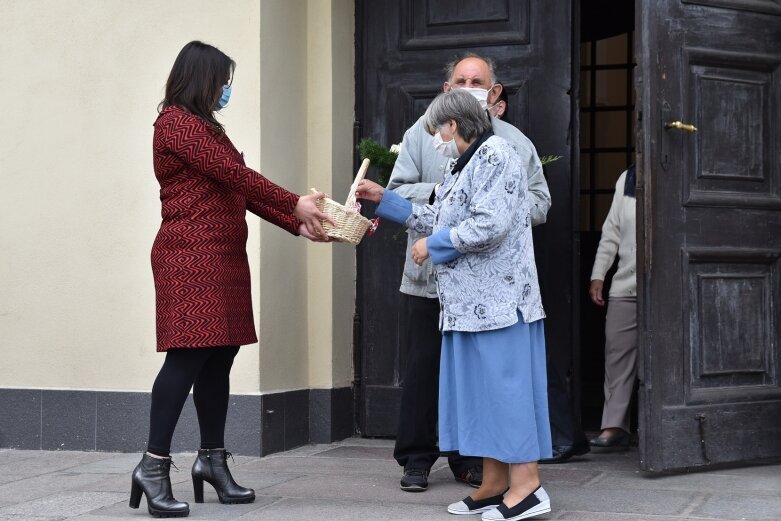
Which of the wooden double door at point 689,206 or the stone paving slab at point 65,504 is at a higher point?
the wooden double door at point 689,206

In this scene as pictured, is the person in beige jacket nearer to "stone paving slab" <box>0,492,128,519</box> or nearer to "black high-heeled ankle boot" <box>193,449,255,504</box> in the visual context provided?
"black high-heeled ankle boot" <box>193,449,255,504</box>

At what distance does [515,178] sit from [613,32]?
521cm

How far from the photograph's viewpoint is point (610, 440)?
6.54m

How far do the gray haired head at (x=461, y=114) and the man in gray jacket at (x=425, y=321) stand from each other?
2.03ft

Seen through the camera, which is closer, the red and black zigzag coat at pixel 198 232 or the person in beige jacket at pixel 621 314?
the red and black zigzag coat at pixel 198 232

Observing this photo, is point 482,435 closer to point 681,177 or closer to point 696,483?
point 696,483

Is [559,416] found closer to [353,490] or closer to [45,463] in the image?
[353,490]

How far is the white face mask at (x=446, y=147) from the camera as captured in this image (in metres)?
4.65

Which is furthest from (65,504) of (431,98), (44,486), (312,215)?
(431,98)

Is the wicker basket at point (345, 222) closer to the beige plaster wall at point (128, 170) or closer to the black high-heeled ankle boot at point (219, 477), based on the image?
the black high-heeled ankle boot at point (219, 477)

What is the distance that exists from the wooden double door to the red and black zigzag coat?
1.26 metres

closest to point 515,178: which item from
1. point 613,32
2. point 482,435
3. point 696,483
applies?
point 482,435

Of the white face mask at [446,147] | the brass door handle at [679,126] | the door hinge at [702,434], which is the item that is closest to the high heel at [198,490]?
the white face mask at [446,147]

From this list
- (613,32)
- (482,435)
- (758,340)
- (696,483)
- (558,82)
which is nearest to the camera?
(482,435)
